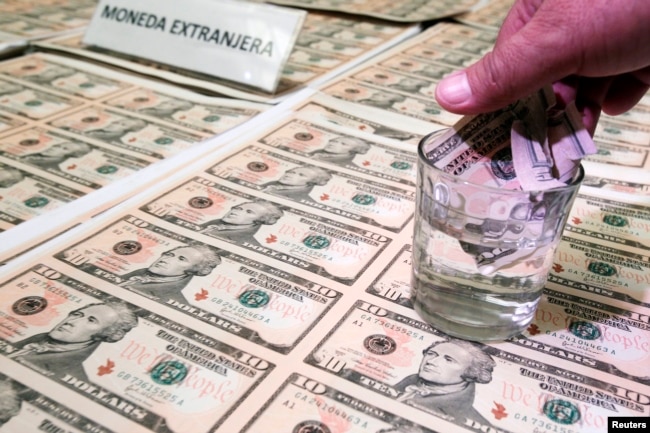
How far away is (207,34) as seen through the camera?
0.72 meters

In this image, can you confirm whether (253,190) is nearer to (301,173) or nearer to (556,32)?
(301,173)

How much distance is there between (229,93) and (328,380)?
45cm

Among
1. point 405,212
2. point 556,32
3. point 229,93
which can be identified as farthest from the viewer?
point 229,93

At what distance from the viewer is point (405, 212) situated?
1.56ft

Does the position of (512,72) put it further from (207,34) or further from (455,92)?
(207,34)

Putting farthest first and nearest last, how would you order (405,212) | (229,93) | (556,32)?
(229,93)
(405,212)
(556,32)

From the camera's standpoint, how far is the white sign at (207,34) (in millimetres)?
688

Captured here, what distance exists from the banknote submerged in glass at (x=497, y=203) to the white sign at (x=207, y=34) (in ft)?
1.32

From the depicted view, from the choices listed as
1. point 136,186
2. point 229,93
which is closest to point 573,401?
point 136,186

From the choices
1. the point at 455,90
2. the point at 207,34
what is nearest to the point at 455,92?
the point at 455,90

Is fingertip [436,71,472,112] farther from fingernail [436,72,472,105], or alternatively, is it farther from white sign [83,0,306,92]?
white sign [83,0,306,92]

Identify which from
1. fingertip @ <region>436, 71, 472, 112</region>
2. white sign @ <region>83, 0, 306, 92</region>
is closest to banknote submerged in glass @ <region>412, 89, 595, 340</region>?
fingertip @ <region>436, 71, 472, 112</region>

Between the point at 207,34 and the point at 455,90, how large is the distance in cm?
48

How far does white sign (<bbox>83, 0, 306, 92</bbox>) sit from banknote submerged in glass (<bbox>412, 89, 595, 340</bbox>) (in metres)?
0.40
